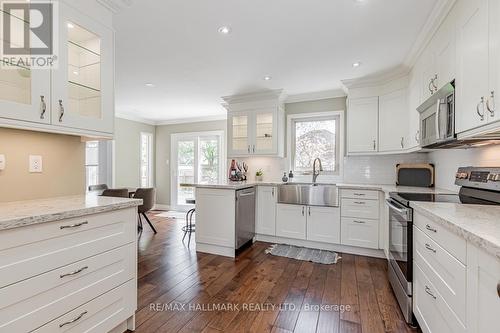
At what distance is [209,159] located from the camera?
6.02 meters

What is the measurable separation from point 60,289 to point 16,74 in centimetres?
124

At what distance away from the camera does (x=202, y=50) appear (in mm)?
2611

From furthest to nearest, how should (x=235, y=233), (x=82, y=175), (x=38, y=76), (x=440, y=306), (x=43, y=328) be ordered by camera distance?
(x=235, y=233) → (x=82, y=175) → (x=38, y=76) → (x=440, y=306) → (x=43, y=328)

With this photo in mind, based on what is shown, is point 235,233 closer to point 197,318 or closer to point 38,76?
point 197,318

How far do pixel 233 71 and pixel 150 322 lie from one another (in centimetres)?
289

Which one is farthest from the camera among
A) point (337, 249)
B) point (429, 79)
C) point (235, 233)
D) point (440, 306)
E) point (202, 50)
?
point (337, 249)

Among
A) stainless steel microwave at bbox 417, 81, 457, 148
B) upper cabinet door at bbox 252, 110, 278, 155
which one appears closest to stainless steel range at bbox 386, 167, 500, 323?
stainless steel microwave at bbox 417, 81, 457, 148

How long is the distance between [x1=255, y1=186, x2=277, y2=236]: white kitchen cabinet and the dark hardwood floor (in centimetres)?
52

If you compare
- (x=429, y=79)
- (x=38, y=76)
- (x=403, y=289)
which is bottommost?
(x=403, y=289)

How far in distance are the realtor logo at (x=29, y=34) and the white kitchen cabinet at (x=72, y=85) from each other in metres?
0.04

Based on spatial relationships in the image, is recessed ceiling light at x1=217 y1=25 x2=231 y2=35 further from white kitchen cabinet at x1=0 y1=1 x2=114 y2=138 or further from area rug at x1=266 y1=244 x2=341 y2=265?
area rug at x1=266 y1=244 x2=341 y2=265

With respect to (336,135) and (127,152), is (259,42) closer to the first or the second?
(336,135)

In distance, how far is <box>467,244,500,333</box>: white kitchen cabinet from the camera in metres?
0.83

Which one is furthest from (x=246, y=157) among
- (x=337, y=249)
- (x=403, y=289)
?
(x=403, y=289)
